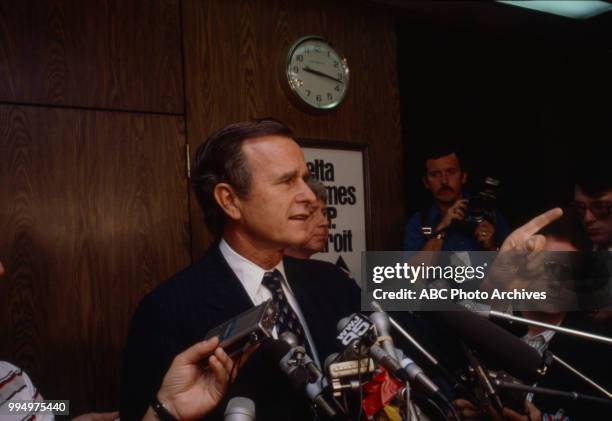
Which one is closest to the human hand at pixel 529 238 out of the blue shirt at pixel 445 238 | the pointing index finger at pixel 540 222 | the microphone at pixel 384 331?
the pointing index finger at pixel 540 222

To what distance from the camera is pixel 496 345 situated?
0.95 meters

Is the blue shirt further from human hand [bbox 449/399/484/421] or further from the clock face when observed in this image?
human hand [bbox 449/399/484/421]

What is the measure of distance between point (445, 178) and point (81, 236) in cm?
207

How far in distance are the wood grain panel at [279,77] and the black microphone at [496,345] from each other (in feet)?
5.60

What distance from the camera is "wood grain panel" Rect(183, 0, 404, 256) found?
2.57 meters

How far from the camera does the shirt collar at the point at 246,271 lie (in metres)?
1.68

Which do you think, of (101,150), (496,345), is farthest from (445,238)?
(496,345)

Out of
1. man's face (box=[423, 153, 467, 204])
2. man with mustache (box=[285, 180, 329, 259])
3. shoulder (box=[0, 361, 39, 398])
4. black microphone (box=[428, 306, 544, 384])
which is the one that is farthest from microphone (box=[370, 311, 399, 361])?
man's face (box=[423, 153, 467, 204])

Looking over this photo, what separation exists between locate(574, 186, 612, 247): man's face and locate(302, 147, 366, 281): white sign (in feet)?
3.61

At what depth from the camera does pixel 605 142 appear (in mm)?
4070

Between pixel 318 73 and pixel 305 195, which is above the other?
pixel 318 73

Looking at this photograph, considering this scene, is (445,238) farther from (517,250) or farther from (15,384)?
(15,384)

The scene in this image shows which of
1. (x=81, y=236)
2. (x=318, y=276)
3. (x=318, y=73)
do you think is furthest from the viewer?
(x=318, y=73)

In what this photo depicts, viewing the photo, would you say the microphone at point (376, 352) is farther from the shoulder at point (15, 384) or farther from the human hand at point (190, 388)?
the shoulder at point (15, 384)
